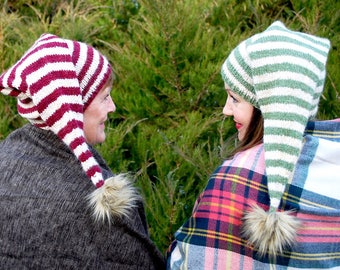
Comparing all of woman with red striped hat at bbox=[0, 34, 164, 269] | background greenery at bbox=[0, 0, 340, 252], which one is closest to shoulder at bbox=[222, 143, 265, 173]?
woman with red striped hat at bbox=[0, 34, 164, 269]

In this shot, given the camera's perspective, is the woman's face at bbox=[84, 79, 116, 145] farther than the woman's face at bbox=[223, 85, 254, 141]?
Yes

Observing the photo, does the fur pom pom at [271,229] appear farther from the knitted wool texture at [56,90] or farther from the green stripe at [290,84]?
the knitted wool texture at [56,90]

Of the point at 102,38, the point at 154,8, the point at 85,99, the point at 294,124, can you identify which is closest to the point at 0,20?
the point at 102,38

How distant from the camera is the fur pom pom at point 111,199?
2232 mm

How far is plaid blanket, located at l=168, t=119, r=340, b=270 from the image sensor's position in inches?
84.7

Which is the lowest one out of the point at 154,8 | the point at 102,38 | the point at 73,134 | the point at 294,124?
the point at 102,38

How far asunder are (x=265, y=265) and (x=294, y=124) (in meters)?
0.52

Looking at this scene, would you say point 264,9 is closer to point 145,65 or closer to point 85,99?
point 145,65

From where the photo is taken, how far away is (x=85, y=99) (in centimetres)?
239

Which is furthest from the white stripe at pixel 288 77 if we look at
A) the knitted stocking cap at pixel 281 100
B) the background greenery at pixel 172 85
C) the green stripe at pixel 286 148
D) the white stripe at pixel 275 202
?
the background greenery at pixel 172 85

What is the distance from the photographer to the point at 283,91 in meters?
2.10

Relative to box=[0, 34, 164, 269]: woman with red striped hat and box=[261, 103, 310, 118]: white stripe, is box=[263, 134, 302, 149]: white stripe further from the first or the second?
box=[0, 34, 164, 269]: woman with red striped hat

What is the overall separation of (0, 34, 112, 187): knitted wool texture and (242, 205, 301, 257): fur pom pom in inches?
23.6

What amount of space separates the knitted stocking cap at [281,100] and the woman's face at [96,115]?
0.65 metres
